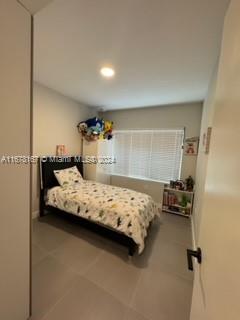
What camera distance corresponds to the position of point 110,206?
7.56ft

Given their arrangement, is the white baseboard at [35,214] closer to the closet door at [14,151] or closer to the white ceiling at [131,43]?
the closet door at [14,151]

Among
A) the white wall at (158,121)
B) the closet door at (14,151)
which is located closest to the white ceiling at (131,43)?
the closet door at (14,151)

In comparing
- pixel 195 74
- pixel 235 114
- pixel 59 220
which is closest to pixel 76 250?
pixel 59 220

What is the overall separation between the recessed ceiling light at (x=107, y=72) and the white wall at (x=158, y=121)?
1.86 m

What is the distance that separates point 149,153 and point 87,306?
10.7 ft

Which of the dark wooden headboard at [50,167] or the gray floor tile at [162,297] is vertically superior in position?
the dark wooden headboard at [50,167]

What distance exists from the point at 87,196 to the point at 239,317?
2467mm

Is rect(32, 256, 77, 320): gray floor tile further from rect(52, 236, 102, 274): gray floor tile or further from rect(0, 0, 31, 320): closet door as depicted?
rect(0, 0, 31, 320): closet door

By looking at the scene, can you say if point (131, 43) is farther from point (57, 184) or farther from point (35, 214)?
point (35, 214)

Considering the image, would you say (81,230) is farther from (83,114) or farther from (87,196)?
(83,114)

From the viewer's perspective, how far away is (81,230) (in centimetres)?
271

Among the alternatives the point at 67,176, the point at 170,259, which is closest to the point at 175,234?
the point at 170,259

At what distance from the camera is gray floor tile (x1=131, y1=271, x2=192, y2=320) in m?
1.41

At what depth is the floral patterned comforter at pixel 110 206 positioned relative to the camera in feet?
6.82
